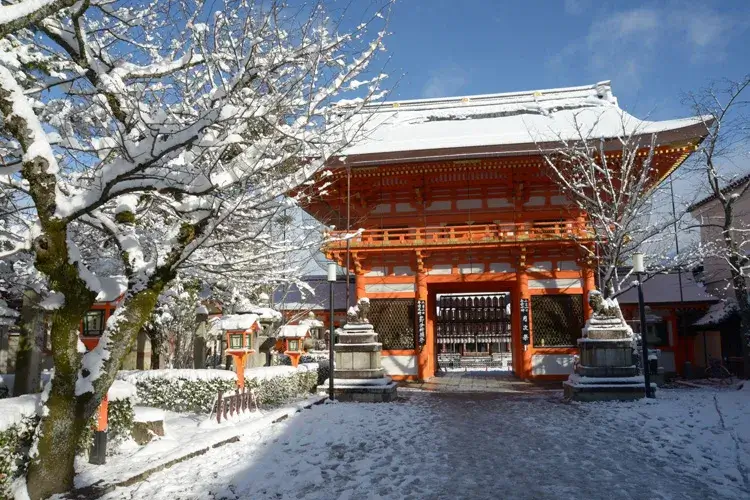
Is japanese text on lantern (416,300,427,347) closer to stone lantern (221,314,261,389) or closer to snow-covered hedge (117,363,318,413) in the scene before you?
snow-covered hedge (117,363,318,413)

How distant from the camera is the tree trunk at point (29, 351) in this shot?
11156 mm

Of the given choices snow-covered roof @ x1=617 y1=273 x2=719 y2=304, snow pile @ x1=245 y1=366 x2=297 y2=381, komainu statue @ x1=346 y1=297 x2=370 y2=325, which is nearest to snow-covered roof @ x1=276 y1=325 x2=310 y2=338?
snow pile @ x1=245 y1=366 x2=297 y2=381

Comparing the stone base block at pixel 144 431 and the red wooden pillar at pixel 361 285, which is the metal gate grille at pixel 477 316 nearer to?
the red wooden pillar at pixel 361 285

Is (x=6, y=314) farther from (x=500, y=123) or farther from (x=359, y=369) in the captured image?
(x=500, y=123)

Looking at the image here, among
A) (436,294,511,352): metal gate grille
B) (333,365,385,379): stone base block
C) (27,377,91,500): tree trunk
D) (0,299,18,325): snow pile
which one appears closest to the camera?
(27,377,91,500): tree trunk

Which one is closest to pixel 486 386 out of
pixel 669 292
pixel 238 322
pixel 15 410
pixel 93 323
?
pixel 238 322

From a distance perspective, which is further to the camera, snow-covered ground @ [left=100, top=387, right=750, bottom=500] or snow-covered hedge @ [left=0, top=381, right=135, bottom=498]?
snow-covered ground @ [left=100, top=387, right=750, bottom=500]

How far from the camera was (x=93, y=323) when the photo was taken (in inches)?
609

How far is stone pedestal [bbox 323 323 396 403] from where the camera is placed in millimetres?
13422

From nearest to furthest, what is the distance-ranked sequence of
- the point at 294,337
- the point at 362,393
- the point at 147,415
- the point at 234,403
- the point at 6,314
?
the point at 147,415 < the point at 234,403 < the point at 6,314 < the point at 362,393 < the point at 294,337

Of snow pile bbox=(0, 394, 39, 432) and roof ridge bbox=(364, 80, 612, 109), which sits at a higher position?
roof ridge bbox=(364, 80, 612, 109)

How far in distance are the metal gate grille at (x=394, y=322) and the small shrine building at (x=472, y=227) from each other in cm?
A: 4

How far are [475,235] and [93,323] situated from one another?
12.8 meters

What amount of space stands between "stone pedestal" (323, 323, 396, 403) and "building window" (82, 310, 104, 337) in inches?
274
